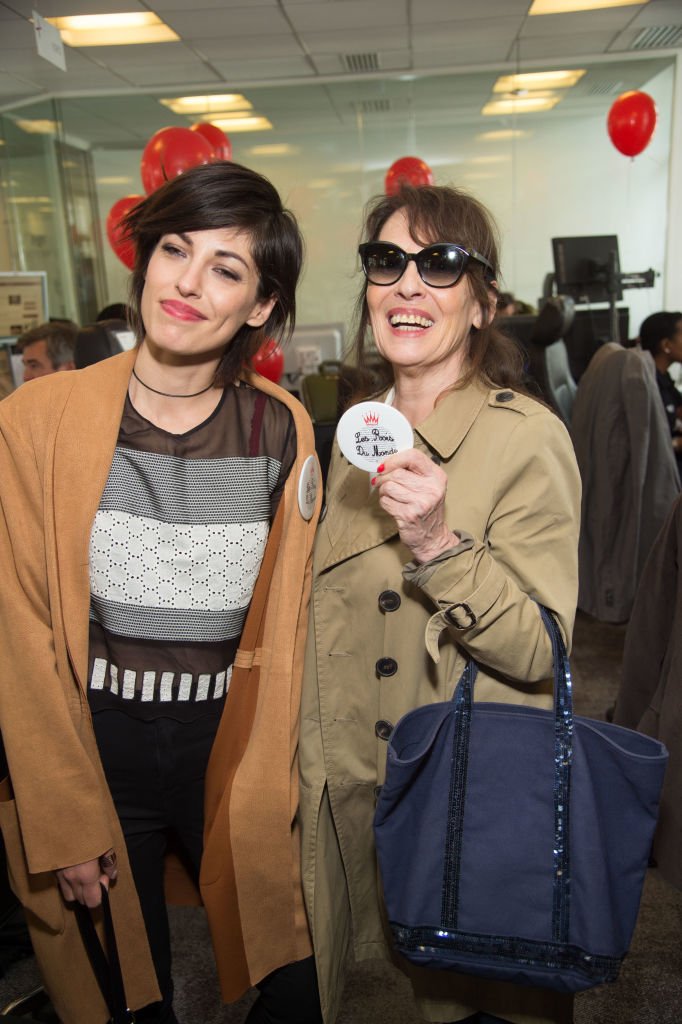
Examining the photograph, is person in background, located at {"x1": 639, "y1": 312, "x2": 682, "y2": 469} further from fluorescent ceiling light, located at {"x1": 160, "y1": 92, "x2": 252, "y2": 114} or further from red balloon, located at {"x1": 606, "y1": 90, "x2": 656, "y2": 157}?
fluorescent ceiling light, located at {"x1": 160, "y1": 92, "x2": 252, "y2": 114}

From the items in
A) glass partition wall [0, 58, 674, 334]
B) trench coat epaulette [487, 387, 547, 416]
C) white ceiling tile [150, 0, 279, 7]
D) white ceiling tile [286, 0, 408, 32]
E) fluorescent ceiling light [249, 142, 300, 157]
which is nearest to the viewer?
trench coat epaulette [487, 387, 547, 416]

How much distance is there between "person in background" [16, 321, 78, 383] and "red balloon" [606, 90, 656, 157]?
5.96m

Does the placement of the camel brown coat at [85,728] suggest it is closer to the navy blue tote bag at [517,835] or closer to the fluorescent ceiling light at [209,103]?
the navy blue tote bag at [517,835]

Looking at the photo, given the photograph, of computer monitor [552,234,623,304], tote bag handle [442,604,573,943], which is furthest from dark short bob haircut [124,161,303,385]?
computer monitor [552,234,623,304]

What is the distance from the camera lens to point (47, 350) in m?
3.47

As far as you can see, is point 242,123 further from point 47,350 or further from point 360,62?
point 47,350

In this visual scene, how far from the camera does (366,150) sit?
8.64 meters

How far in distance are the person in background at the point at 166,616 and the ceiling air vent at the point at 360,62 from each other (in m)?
6.99

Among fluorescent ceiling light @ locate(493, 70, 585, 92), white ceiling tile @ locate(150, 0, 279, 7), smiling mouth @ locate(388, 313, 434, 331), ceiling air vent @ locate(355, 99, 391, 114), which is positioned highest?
white ceiling tile @ locate(150, 0, 279, 7)

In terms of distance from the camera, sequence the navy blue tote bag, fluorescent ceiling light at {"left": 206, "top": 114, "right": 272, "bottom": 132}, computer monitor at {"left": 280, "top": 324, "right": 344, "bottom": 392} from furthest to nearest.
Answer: fluorescent ceiling light at {"left": 206, "top": 114, "right": 272, "bottom": 132} → computer monitor at {"left": 280, "top": 324, "right": 344, "bottom": 392} → the navy blue tote bag

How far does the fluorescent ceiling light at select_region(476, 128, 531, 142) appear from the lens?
8492 mm

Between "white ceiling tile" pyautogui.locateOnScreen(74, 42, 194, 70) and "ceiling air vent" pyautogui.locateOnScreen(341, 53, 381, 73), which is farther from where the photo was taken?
"ceiling air vent" pyautogui.locateOnScreen(341, 53, 381, 73)

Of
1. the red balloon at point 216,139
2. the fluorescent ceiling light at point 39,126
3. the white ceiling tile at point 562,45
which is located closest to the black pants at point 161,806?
the red balloon at point 216,139

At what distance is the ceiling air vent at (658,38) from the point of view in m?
7.23
